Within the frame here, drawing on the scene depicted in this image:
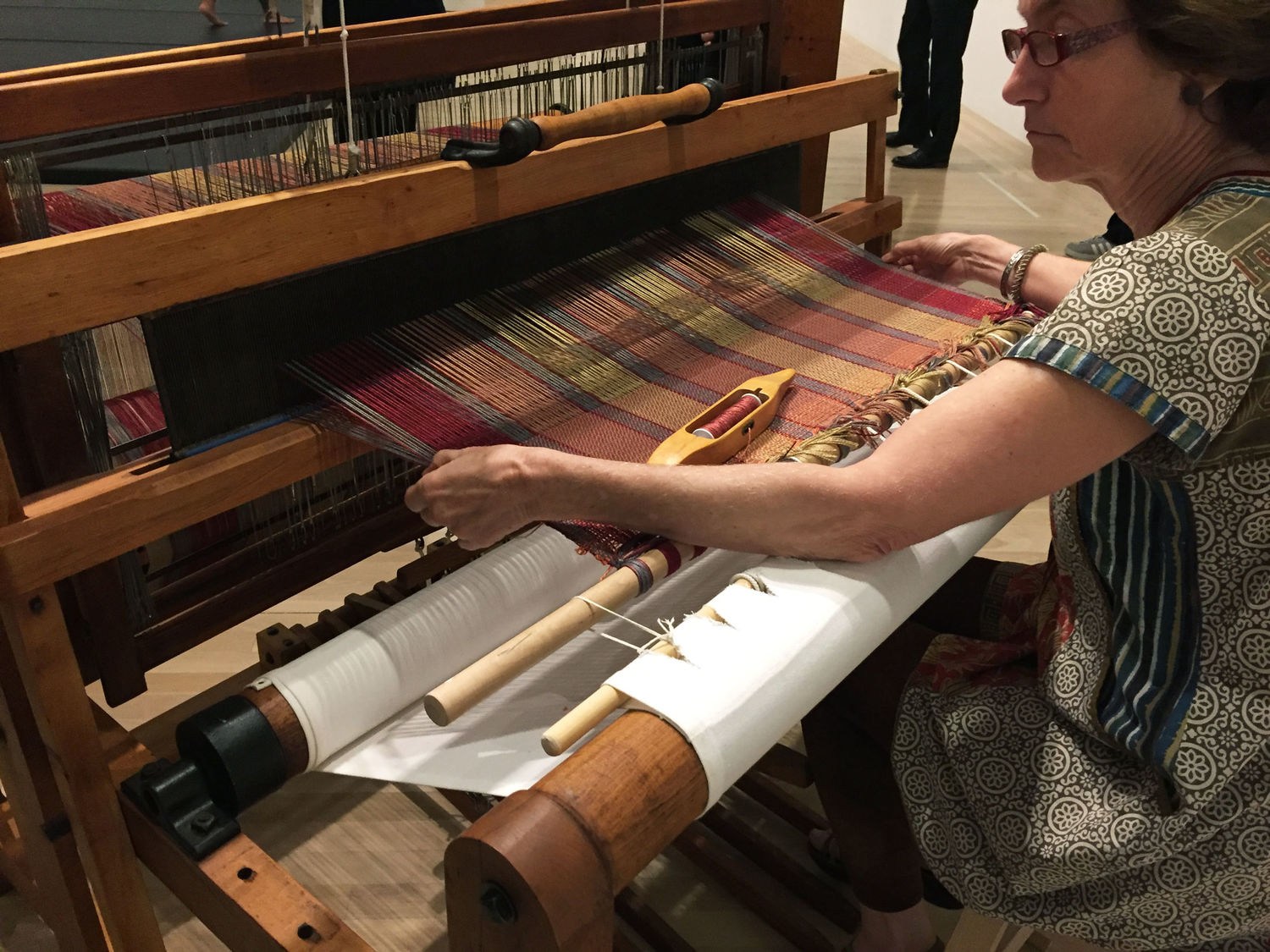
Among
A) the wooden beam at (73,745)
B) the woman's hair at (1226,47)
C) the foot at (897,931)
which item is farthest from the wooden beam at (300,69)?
the foot at (897,931)

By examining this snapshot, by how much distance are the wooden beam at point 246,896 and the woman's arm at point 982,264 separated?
1172mm

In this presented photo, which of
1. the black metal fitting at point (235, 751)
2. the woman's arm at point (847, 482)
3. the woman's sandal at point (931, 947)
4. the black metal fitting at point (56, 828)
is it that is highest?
the woman's arm at point (847, 482)

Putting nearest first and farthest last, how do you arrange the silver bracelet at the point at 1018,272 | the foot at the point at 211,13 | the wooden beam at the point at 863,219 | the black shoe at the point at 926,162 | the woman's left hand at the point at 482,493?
the woman's left hand at the point at 482,493
the silver bracelet at the point at 1018,272
the wooden beam at the point at 863,219
the foot at the point at 211,13
the black shoe at the point at 926,162

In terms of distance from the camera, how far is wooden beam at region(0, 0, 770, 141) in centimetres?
96

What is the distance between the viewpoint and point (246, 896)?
2.80 ft

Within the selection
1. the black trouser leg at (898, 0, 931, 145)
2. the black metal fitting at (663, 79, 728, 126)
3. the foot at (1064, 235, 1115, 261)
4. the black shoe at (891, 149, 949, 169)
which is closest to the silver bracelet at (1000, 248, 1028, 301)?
the black metal fitting at (663, 79, 728, 126)

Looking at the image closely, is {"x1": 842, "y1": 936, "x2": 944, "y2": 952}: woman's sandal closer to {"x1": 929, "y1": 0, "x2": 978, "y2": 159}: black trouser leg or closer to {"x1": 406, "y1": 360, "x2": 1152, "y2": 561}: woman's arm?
{"x1": 406, "y1": 360, "x2": 1152, "y2": 561}: woman's arm

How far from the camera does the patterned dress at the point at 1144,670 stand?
2.64ft

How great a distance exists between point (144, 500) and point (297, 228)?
0.99 feet

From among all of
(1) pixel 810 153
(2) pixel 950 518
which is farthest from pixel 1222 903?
(1) pixel 810 153

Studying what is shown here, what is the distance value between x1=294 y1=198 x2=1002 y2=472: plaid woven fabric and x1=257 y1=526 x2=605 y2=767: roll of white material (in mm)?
135

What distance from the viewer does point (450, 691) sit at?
807 mm

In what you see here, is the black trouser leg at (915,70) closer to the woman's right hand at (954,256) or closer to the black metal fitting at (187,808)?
the woman's right hand at (954,256)

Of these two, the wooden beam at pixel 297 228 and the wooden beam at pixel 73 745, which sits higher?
the wooden beam at pixel 297 228
